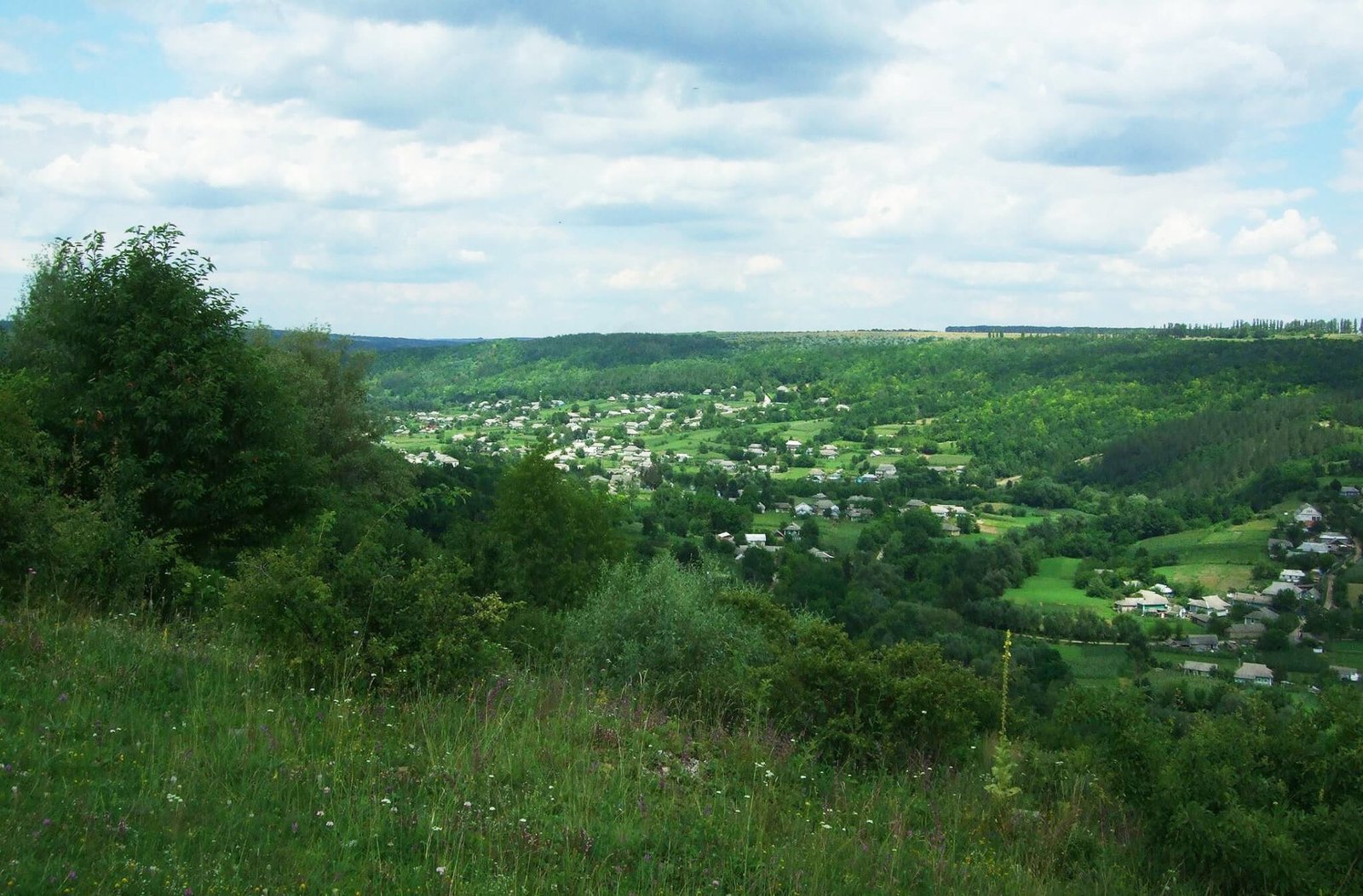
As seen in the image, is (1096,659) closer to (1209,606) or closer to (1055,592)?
(1209,606)

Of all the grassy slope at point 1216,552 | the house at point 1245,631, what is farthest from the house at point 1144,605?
the grassy slope at point 1216,552

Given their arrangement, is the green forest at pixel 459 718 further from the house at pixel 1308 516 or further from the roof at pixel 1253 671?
the house at pixel 1308 516

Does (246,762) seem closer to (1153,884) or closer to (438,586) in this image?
(438,586)

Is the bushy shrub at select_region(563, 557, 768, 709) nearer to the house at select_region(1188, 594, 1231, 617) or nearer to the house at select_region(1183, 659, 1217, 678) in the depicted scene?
the house at select_region(1183, 659, 1217, 678)

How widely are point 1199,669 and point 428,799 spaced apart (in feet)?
83.0

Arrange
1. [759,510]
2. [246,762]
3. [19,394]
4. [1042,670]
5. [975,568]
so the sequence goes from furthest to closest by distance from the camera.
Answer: [759,510]
[975,568]
[1042,670]
[19,394]
[246,762]

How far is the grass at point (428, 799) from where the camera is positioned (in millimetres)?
3734

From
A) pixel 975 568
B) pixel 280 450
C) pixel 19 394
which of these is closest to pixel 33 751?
pixel 280 450

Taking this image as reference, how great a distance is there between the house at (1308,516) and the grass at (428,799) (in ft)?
157

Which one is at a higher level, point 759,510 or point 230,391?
point 230,391

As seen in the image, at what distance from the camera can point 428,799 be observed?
446cm

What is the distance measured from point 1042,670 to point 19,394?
21700 millimetres

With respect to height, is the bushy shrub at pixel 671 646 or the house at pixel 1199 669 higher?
the bushy shrub at pixel 671 646

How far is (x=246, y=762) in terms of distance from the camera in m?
4.57
